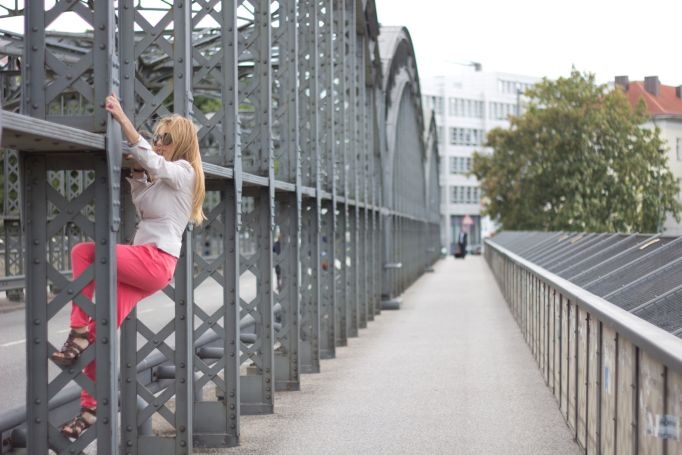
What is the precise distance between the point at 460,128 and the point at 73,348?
5194 inches

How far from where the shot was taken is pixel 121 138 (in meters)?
6.92

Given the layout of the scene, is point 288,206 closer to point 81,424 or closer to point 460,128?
point 81,424

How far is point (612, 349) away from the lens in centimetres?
740

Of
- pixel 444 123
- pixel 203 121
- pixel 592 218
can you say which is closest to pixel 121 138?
pixel 203 121

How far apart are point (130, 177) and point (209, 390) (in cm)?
572

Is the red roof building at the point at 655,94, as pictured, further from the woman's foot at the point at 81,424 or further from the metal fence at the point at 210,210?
the woman's foot at the point at 81,424

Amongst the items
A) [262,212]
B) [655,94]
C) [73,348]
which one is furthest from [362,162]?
[655,94]

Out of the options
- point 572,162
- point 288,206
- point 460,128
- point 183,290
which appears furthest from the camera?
point 460,128

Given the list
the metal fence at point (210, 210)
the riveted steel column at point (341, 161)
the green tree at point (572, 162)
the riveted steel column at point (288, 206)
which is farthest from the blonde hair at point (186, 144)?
the green tree at point (572, 162)

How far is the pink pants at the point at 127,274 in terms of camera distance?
6.90 m

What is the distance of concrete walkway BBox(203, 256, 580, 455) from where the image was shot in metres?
9.88

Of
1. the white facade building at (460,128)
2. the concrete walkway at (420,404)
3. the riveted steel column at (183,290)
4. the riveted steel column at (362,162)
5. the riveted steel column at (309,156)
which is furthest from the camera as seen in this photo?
the white facade building at (460,128)

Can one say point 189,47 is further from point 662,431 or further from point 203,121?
point 662,431

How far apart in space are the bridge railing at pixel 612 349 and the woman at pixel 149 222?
2.45m
